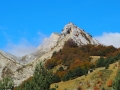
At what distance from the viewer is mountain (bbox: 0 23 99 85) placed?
532 feet

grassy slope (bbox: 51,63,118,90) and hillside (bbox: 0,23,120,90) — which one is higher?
hillside (bbox: 0,23,120,90)

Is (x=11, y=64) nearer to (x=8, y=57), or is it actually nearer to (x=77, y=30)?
(x=8, y=57)

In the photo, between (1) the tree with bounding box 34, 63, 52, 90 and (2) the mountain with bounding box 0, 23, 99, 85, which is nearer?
(1) the tree with bounding box 34, 63, 52, 90

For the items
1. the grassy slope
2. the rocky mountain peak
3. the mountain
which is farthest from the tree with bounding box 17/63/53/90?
the rocky mountain peak

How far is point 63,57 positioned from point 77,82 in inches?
2006

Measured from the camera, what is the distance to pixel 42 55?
172250mm

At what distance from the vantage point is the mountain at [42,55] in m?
162

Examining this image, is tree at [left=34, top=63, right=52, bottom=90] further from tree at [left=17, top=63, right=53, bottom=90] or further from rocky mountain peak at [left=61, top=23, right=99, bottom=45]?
rocky mountain peak at [left=61, top=23, right=99, bottom=45]

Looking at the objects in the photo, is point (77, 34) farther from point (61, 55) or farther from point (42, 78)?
point (42, 78)

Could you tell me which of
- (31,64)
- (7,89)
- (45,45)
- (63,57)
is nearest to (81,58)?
(63,57)

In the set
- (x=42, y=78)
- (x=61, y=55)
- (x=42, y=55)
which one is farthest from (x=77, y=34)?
(x=42, y=78)

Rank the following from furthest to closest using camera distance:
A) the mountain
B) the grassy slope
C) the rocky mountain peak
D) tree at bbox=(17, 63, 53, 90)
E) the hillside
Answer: the rocky mountain peak → the mountain → the hillside → the grassy slope → tree at bbox=(17, 63, 53, 90)

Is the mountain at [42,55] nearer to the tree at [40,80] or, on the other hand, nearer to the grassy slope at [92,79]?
the grassy slope at [92,79]

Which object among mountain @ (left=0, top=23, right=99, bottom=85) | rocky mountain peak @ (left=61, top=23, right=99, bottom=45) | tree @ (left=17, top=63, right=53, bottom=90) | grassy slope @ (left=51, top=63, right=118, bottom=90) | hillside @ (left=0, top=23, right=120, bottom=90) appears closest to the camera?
tree @ (left=17, top=63, right=53, bottom=90)
